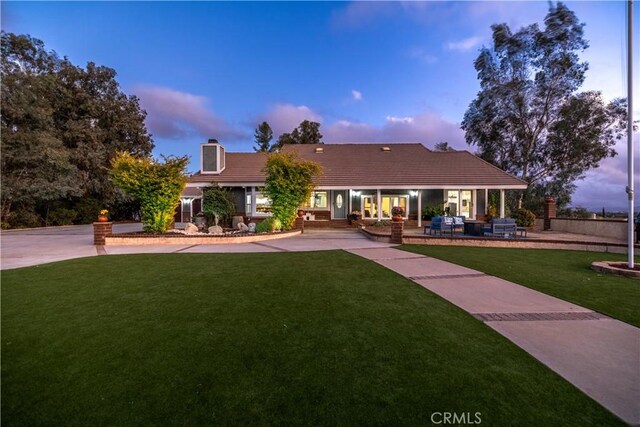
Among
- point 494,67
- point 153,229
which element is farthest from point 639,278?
point 494,67

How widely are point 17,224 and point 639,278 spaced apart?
34.1 m

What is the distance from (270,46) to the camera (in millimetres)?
19609

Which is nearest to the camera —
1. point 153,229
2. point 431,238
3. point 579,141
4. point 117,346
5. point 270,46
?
point 117,346

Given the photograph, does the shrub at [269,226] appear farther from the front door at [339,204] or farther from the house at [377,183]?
the front door at [339,204]

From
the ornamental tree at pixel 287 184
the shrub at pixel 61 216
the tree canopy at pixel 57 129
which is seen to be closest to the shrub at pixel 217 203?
the ornamental tree at pixel 287 184

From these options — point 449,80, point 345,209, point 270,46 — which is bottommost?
point 345,209

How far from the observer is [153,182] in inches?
511

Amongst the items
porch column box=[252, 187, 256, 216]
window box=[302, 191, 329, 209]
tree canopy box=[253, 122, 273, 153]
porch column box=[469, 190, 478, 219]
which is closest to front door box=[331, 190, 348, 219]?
window box=[302, 191, 329, 209]

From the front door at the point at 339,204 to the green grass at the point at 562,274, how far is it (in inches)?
447

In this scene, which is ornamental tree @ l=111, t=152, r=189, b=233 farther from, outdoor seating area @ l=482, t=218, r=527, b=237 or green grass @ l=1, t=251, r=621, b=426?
outdoor seating area @ l=482, t=218, r=527, b=237

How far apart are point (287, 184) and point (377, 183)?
25.9ft

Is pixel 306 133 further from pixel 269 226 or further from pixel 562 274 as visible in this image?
pixel 562 274

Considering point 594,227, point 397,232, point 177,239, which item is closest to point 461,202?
point 594,227

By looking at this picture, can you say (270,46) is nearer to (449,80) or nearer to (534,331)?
(449,80)
